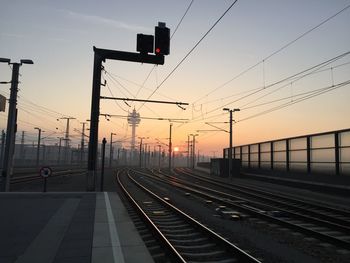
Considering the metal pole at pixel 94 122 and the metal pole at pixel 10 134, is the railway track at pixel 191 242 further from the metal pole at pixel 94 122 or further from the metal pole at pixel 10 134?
the metal pole at pixel 10 134

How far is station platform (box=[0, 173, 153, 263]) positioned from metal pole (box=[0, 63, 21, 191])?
6143 mm

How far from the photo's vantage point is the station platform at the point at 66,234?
7.82 m

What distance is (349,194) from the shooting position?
27500 millimetres

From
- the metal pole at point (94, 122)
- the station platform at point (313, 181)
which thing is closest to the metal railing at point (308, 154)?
the station platform at point (313, 181)

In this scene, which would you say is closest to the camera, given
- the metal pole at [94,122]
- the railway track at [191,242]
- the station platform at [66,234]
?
the station platform at [66,234]

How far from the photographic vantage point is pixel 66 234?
391 inches

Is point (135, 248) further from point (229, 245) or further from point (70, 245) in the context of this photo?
point (229, 245)

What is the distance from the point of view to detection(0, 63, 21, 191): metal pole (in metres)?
21.7

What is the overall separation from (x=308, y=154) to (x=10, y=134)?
81.8 ft

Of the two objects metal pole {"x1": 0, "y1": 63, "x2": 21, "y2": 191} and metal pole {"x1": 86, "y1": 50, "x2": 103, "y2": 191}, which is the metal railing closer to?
metal pole {"x1": 86, "y1": 50, "x2": 103, "y2": 191}

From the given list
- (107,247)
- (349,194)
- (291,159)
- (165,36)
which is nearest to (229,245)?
(107,247)

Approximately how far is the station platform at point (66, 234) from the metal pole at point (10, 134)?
20.2 ft

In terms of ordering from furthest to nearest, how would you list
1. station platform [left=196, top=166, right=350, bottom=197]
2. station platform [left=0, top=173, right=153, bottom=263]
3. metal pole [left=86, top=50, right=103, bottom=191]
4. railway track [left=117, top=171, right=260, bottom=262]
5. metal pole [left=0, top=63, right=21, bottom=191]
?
station platform [left=196, top=166, right=350, bottom=197] < metal pole [left=86, top=50, right=103, bottom=191] < metal pole [left=0, top=63, right=21, bottom=191] < railway track [left=117, top=171, right=260, bottom=262] < station platform [left=0, top=173, right=153, bottom=263]

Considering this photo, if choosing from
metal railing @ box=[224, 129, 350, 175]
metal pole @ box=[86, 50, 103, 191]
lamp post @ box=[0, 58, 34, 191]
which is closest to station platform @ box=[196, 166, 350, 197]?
metal railing @ box=[224, 129, 350, 175]
